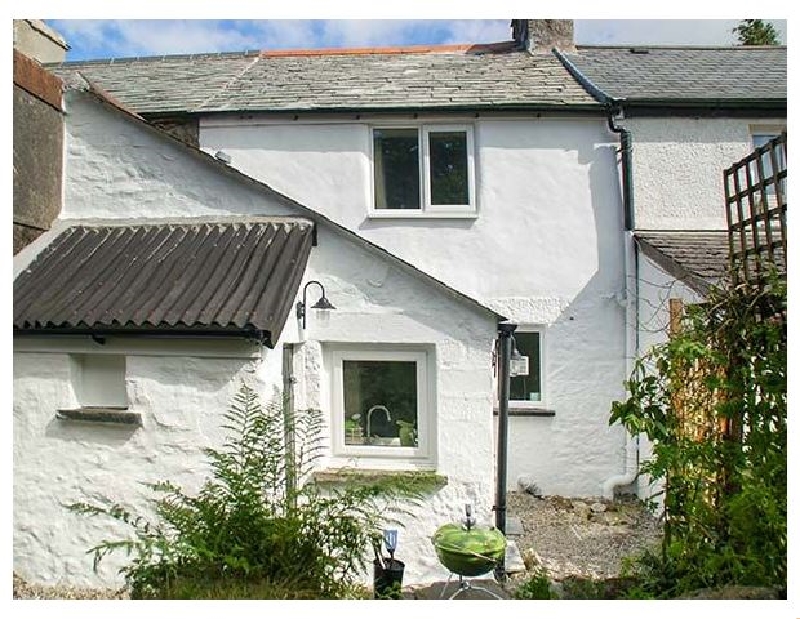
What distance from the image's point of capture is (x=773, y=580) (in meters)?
2.85

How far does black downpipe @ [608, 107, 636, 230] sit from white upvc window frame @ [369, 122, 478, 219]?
141 centimetres

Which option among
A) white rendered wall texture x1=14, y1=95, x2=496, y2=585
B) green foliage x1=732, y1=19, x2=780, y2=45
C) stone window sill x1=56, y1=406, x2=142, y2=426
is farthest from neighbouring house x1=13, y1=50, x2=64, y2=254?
green foliage x1=732, y1=19, x2=780, y2=45

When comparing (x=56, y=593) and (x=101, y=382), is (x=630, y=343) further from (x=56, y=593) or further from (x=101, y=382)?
(x=56, y=593)

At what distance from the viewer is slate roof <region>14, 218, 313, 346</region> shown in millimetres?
3293

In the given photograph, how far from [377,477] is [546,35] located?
5.76 metres

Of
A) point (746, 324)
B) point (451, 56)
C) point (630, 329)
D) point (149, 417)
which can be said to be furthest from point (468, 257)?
point (149, 417)

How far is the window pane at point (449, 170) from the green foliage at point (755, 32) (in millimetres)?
2575

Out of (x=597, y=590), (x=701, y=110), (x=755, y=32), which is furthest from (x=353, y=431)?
(x=755, y=32)

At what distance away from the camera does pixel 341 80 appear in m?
6.11

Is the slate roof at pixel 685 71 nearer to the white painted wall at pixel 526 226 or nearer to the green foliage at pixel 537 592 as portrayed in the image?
the white painted wall at pixel 526 226

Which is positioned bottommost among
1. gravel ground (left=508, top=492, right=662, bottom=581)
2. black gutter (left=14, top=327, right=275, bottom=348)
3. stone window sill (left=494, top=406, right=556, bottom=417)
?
gravel ground (left=508, top=492, right=662, bottom=581)

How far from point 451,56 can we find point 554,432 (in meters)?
4.35

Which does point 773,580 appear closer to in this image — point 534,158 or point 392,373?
point 392,373

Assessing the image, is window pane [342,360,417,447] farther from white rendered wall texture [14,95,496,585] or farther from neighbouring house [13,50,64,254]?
neighbouring house [13,50,64,254]
